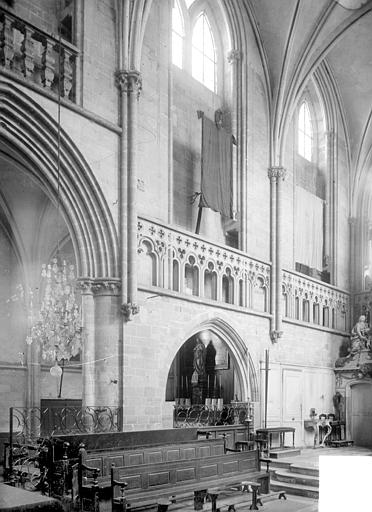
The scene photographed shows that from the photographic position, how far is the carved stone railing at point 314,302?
2000cm

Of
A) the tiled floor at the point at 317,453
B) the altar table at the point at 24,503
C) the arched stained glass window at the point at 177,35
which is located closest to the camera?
the altar table at the point at 24,503

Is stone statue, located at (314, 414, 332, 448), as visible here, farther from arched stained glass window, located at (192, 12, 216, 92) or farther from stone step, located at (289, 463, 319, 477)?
arched stained glass window, located at (192, 12, 216, 92)

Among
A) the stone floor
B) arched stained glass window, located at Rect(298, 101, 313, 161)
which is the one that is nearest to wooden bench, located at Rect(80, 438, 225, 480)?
the stone floor

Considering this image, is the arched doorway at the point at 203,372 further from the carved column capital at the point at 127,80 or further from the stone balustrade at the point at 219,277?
the carved column capital at the point at 127,80

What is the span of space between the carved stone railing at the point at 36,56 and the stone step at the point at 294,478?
9.45m

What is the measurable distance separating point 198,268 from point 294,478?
18.2 ft

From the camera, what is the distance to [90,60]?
13.6 metres

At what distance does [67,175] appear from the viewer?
43.0 ft

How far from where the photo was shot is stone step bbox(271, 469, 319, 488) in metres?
13.5

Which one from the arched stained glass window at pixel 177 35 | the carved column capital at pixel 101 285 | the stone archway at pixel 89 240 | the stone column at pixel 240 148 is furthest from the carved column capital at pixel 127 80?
the stone column at pixel 240 148

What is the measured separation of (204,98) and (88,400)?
377 inches

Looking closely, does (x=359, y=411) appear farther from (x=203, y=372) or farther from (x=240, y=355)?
(x=240, y=355)

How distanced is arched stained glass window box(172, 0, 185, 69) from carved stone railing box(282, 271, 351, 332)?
7.20 m

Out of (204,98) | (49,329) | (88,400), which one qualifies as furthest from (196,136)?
(88,400)
